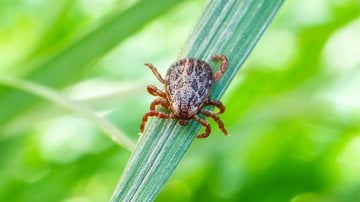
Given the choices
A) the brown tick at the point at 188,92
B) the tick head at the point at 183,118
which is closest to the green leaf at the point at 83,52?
the brown tick at the point at 188,92

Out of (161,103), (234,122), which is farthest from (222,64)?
(234,122)

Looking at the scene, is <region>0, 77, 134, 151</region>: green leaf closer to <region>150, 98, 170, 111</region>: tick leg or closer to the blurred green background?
<region>150, 98, 170, 111</region>: tick leg

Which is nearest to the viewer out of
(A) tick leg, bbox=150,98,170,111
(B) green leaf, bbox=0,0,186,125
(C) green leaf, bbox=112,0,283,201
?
(C) green leaf, bbox=112,0,283,201

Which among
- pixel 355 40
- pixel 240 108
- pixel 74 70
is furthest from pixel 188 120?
pixel 355 40

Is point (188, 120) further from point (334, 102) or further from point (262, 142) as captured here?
point (334, 102)

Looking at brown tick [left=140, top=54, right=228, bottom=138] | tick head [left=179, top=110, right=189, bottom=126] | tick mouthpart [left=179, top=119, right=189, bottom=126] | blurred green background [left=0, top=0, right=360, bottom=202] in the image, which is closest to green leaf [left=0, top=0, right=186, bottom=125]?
blurred green background [left=0, top=0, right=360, bottom=202]

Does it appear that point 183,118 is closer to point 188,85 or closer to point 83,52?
point 188,85

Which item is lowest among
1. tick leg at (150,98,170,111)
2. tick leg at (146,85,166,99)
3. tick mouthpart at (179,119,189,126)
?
tick mouthpart at (179,119,189,126)
